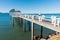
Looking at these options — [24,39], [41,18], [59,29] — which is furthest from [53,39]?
[24,39]

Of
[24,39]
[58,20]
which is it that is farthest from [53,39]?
[24,39]

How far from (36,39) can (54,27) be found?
20.2ft

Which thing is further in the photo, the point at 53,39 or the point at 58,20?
the point at 58,20

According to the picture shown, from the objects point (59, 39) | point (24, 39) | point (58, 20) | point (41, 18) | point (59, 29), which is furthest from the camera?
point (24, 39)

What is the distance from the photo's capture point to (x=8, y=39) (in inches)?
1053

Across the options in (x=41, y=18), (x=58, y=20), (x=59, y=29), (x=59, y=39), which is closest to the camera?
(x=59, y=39)

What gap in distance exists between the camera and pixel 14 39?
26.8m

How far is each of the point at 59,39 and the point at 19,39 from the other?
42.1ft

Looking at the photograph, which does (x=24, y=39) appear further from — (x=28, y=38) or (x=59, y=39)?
(x=59, y=39)

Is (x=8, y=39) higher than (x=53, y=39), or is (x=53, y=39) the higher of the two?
(x=53, y=39)

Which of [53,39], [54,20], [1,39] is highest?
[54,20]

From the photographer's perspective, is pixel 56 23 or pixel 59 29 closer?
pixel 59 29

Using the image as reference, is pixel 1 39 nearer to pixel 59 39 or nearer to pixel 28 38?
pixel 28 38

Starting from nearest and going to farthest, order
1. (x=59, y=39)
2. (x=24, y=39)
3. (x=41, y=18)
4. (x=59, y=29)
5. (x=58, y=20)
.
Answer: (x=59, y=39) → (x=59, y=29) → (x=58, y=20) → (x=41, y=18) → (x=24, y=39)
